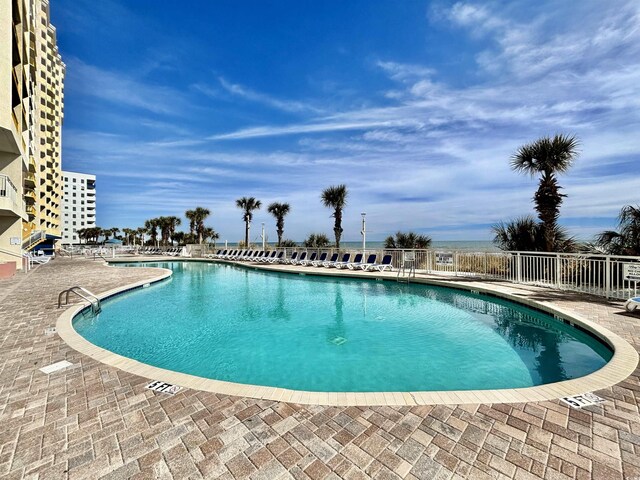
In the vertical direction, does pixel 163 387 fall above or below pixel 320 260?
below

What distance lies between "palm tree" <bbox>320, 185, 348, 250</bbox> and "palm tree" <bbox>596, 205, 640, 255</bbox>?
44.1 ft

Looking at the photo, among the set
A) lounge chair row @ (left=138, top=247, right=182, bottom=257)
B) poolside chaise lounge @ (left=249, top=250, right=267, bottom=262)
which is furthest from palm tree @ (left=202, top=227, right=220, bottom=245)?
poolside chaise lounge @ (left=249, top=250, right=267, bottom=262)

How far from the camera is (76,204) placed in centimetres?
7806

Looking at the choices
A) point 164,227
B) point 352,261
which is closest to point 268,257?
point 352,261

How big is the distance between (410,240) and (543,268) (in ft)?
26.4

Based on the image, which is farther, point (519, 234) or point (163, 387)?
point (519, 234)

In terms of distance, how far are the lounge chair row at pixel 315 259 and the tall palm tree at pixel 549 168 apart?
20.8 ft

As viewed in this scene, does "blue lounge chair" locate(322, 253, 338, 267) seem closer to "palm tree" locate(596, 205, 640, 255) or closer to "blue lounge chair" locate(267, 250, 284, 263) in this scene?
"blue lounge chair" locate(267, 250, 284, 263)

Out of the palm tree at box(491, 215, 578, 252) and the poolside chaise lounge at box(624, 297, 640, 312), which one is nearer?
the poolside chaise lounge at box(624, 297, 640, 312)

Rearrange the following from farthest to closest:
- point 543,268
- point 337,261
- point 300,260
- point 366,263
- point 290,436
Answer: point 300,260 → point 337,261 → point 366,263 → point 543,268 → point 290,436

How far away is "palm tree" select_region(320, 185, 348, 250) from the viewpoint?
2016 cm

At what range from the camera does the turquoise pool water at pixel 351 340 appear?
4039 mm

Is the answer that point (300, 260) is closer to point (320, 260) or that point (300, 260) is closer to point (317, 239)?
point (320, 260)

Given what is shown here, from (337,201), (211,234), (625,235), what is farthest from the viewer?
(211,234)
